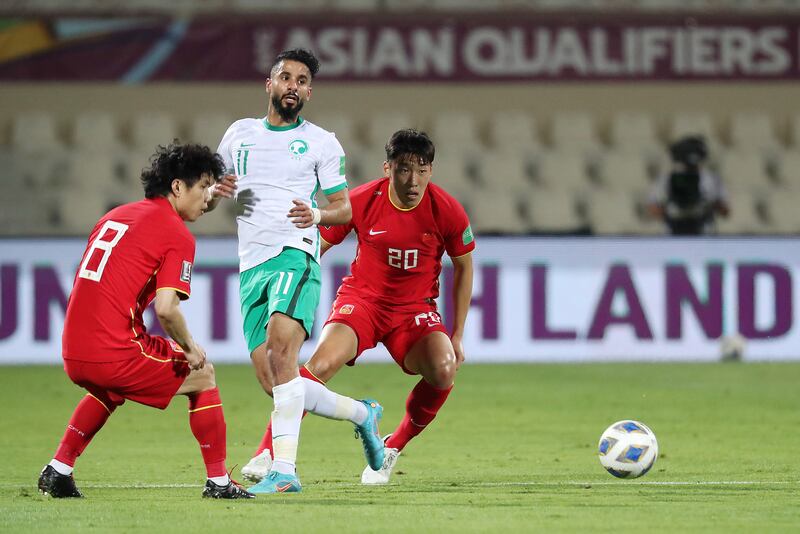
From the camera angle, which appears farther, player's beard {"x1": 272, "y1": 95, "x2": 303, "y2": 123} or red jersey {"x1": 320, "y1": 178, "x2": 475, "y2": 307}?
red jersey {"x1": 320, "y1": 178, "x2": 475, "y2": 307}

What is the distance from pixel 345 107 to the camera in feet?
58.8

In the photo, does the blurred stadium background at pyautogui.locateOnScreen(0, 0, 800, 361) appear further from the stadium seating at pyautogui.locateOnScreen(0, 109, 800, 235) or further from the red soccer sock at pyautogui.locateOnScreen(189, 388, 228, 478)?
the red soccer sock at pyautogui.locateOnScreen(189, 388, 228, 478)

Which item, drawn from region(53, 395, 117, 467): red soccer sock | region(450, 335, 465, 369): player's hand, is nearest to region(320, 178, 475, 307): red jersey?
region(450, 335, 465, 369): player's hand

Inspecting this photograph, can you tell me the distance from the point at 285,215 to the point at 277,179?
0.18 meters

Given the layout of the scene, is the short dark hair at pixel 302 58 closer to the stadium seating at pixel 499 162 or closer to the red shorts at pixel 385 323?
the red shorts at pixel 385 323

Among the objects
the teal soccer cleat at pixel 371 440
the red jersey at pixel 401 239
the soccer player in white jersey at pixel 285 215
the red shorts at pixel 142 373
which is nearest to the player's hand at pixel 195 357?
the red shorts at pixel 142 373

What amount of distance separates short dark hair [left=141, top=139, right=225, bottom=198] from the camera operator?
8632 mm

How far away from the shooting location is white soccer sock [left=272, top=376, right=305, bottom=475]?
258 inches

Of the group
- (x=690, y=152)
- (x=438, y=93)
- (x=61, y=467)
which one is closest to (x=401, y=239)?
(x=61, y=467)

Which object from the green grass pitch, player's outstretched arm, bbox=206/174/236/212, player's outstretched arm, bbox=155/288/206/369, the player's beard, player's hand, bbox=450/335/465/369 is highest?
the player's beard

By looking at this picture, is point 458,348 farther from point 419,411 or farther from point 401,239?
point 401,239

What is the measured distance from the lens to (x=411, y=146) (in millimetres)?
7262

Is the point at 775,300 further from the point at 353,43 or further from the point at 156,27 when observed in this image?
the point at 156,27

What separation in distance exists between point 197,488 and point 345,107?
11582mm
